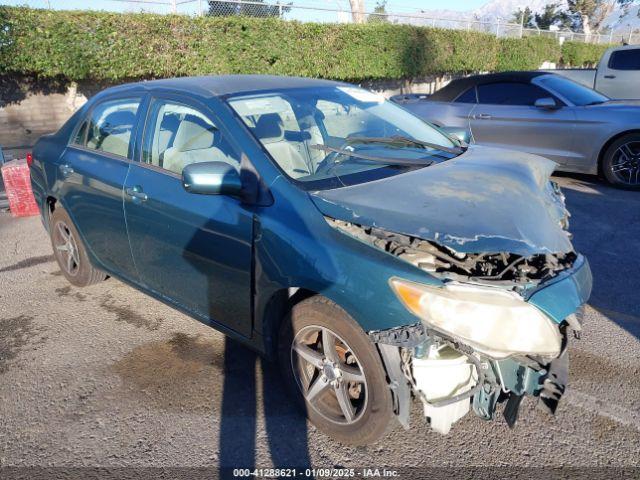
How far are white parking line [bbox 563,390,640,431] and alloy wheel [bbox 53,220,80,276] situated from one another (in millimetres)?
3680

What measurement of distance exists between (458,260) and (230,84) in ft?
6.17

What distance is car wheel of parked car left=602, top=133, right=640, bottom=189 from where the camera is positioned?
687cm

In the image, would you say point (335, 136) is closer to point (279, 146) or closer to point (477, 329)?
point (279, 146)

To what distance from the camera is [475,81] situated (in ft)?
26.6

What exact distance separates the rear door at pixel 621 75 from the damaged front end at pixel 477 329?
9.88m

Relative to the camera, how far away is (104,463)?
8.20 feet

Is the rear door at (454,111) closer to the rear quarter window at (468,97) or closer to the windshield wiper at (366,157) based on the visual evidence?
the rear quarter window at (468,97)

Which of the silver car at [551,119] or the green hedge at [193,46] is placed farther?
the green hedge at [193,46]

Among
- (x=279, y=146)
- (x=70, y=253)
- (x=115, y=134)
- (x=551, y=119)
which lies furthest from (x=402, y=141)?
(x=551, y=119)

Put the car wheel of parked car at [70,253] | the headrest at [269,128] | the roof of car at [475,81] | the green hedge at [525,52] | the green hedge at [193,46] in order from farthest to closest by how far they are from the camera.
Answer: the green hedge at [525,52], the green hedge at [193,46], the roof of car at [475,81], the car wheel of parked car at [70,253], the headrest at [269,128]

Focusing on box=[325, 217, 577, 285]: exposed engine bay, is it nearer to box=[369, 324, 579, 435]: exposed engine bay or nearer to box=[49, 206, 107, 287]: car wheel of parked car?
box=[369, 324, 579, 435]: exposed engine bay

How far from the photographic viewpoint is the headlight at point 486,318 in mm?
2082

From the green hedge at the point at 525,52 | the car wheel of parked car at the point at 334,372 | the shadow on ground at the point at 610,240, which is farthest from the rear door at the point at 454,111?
the green hedge at the point at 525,52

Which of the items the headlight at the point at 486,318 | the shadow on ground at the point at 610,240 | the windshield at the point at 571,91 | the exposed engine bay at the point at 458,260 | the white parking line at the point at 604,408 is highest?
the windshield at the point at 571,91
